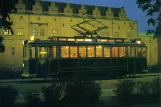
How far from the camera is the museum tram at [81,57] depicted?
29.1m

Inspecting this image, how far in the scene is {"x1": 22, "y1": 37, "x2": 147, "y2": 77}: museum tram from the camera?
95.5ft

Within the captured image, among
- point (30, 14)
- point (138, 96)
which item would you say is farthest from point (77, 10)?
point (138, 96)

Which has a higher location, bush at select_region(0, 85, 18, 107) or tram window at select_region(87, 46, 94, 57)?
tram window at select_region(87, 46, 94, 57)

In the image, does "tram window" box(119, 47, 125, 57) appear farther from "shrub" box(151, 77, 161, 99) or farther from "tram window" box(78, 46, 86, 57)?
"shrub" box(151, 77, 161, 99)

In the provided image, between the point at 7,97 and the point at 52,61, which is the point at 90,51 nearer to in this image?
the point at 52,61

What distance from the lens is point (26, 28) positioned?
69438 mm

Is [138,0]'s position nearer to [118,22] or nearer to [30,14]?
[30,14]

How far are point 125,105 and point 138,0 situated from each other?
4102mm

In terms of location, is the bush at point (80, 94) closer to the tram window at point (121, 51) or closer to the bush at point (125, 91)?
the bush at point (125, 91)

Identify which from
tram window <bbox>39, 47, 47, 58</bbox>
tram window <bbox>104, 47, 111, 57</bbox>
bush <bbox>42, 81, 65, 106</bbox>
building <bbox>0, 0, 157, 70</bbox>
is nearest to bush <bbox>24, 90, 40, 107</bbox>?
bush <bbox>42, 81, 65, 106</bbox>

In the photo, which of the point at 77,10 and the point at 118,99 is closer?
the point at 118,99

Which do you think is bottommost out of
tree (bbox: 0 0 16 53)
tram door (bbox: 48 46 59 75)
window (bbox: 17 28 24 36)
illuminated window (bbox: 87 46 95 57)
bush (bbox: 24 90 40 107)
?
bush (bbox: 24 90 40 107)

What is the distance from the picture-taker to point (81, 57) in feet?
98.7

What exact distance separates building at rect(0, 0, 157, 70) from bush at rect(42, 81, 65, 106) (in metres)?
48.4
